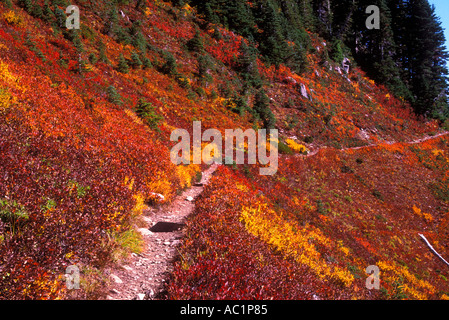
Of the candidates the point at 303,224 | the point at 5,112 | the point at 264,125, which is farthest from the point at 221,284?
the point at 264,125

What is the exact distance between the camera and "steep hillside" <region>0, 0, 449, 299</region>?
3486 mm

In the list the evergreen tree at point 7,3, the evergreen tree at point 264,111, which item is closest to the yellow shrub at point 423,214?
the evergreen tree at point 264,111

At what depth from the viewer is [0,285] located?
7.68 feet

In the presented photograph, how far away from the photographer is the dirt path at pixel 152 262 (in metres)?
3.56

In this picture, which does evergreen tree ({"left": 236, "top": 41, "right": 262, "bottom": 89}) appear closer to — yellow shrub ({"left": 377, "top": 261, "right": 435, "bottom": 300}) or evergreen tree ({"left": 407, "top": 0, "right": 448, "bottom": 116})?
yellow shrub ({"left": 377, "top": 261, "right": 435, "bottom": 300})

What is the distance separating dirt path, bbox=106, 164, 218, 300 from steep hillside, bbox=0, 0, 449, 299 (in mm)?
303

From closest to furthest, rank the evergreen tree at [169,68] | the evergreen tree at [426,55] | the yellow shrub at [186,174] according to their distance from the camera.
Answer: the yellow shrub at [186,174], the evergreen tree at [169,68], the evergreen tree at [426,55]

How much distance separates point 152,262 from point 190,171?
7.20m

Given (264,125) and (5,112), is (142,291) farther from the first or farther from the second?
(264,125)

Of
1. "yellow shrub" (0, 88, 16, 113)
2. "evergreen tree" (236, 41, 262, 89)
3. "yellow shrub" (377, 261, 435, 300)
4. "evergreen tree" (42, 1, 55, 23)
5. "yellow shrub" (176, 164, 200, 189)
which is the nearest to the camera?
"yellow shrub" (0, 88, 16, 113)

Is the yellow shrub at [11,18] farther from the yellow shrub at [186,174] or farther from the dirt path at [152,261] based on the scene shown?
the dirt path at [152,261]

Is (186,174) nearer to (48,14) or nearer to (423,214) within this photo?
(48,14)

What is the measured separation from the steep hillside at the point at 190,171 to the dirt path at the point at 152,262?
11.9 inches

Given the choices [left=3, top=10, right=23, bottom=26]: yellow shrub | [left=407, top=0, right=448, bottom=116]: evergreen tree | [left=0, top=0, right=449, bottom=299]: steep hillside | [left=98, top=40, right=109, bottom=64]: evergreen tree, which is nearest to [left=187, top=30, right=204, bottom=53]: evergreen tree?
[left=0, top=0, right=449, bottom=299]: steep hillside
